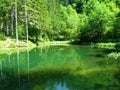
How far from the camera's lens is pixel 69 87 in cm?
1584

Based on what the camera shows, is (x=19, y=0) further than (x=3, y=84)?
Yes

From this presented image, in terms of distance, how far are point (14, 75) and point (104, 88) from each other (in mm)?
7596

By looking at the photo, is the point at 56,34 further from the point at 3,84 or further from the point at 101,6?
the point at 3,84

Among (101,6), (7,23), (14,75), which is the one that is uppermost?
(101,6)

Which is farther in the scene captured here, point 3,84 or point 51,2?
point 51,2

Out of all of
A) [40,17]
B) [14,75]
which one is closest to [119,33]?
[40,17]

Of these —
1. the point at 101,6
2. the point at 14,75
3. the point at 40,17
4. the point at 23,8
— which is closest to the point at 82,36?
the point at 101,6

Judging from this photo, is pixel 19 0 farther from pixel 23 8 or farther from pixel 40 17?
pixel 40 17

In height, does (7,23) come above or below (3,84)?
above

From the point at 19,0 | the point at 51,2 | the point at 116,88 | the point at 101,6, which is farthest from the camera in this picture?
the point at 51,2

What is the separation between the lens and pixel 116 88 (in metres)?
14.9

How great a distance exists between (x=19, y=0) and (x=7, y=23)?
288 inches

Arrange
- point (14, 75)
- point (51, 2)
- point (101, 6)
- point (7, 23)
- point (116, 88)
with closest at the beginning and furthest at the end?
point (116, 88)
point (14, 75)
point (7, 23)
point (101, 6)
point (51, 2)

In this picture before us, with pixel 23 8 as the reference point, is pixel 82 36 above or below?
below
